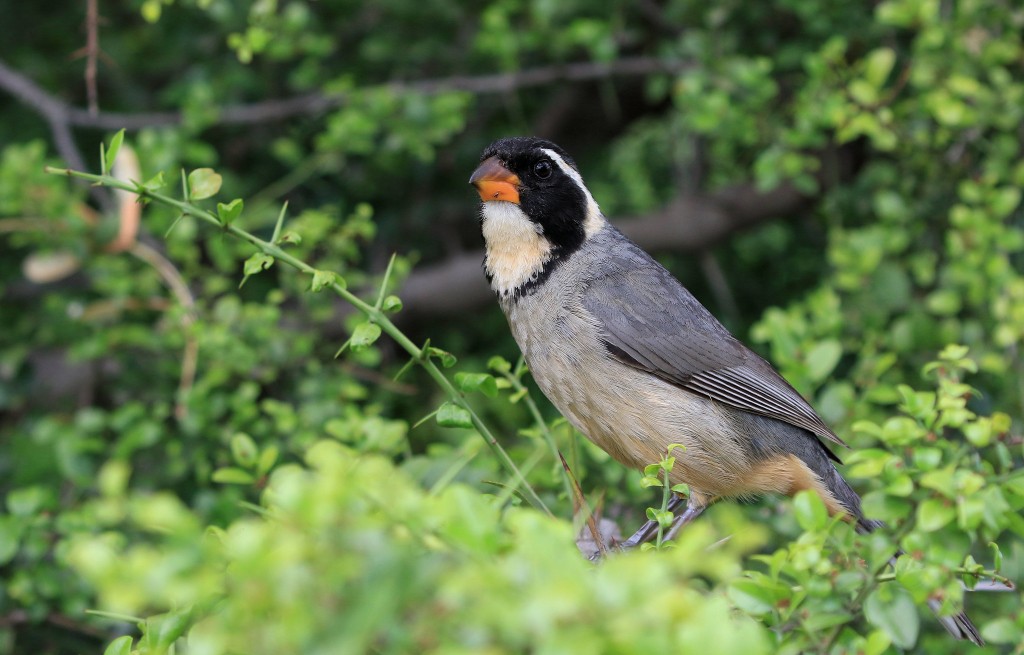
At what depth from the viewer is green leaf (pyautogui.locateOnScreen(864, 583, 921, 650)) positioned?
5.31 feet

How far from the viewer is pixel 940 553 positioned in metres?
1.61

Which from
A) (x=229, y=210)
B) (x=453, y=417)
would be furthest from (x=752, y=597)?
(x=229, y=210)

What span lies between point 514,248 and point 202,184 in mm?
1548

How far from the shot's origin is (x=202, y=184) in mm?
2205

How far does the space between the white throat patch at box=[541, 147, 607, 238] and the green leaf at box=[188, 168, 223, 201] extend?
1.67 metres

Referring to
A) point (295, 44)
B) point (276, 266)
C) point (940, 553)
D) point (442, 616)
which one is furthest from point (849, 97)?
point (442, 616)

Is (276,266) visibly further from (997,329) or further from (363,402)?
(997,329)

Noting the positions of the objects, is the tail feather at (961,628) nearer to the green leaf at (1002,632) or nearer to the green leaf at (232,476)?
the green leaf at (1002,632)

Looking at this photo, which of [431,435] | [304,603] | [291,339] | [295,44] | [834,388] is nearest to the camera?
[304,603]

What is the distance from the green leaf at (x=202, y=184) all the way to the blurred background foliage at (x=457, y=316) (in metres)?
0.56

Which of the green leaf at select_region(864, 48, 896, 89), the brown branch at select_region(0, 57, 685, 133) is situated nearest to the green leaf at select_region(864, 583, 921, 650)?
the green leaf at select_region(864, 48, 896, 89)

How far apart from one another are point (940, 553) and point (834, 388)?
188 centimetres

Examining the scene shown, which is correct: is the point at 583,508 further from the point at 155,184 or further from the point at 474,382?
the point at 155,184

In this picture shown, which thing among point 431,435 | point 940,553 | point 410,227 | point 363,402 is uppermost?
point 940,553
